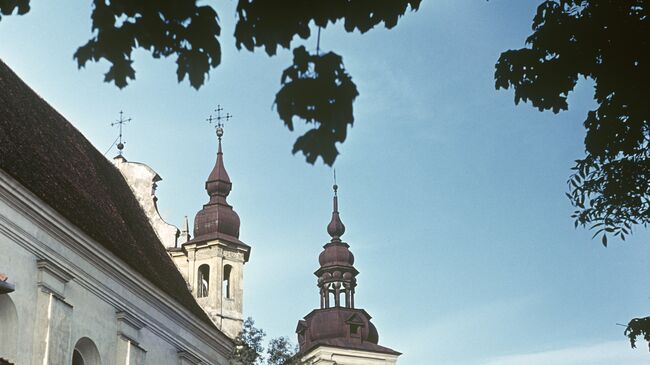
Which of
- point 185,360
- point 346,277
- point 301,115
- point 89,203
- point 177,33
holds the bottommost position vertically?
point 301,115

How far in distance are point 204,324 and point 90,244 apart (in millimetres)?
6087

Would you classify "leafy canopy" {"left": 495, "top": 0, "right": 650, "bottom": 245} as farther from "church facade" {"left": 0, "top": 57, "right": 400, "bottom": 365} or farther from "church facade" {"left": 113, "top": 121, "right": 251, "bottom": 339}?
"church facade" {"left": 113, "top": 121, "right": 251, "bottom": 339}

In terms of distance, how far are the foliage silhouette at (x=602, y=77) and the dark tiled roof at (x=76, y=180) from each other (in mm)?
10618

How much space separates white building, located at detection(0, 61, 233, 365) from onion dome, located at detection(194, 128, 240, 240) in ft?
15.7

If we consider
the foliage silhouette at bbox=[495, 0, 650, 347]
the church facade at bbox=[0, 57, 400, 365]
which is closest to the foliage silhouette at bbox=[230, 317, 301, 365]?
the church facade at bbox=[0, 57, 400, 365]

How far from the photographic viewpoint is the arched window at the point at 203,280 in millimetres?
32688

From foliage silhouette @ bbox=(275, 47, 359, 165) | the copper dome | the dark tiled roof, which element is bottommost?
foliage silhouette @ bbox=(275, 47, 359, 165)

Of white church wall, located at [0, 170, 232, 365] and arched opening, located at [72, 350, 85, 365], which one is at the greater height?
white church wall, located at [0, 170, 232, 365]

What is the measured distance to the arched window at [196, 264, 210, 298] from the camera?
32688 millimetres

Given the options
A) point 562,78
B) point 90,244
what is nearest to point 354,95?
point 562,78

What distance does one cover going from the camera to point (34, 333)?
19.6m

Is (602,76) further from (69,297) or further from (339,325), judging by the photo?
(339,325)

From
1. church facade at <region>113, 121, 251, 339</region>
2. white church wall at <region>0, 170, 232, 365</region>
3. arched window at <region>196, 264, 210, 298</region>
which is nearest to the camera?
white church wall at <region>0, 170, 232, 365</region>

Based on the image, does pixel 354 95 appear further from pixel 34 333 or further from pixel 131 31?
pixel 34 333
